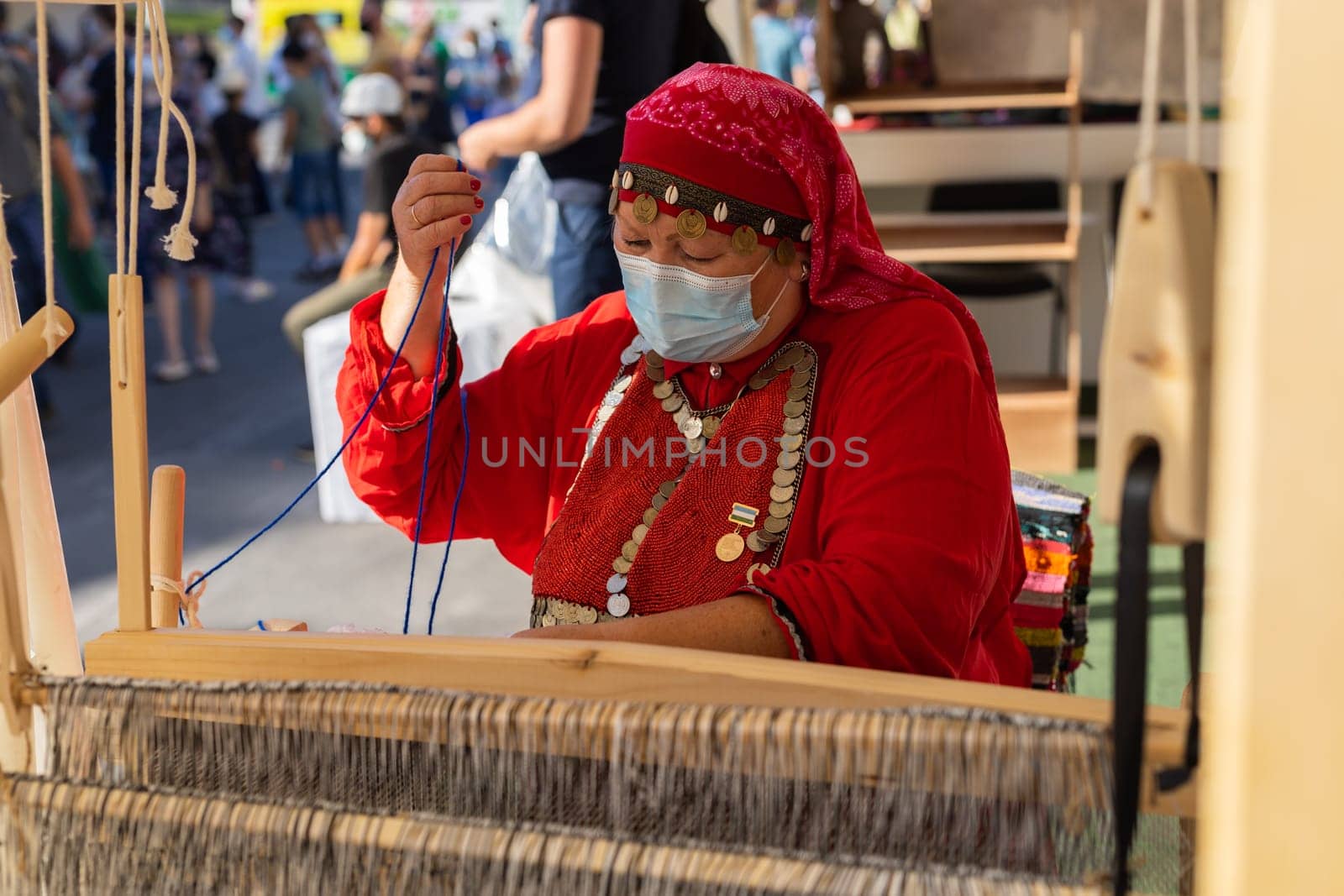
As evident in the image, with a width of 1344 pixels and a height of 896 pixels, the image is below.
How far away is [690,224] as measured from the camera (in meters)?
1.37

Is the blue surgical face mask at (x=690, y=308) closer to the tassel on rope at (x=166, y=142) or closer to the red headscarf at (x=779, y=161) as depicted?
the red headscarf at (x=779, y=161)

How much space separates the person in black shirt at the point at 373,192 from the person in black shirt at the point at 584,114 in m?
1.55

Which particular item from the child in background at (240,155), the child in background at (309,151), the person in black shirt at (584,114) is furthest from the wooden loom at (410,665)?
the child in background at (309,151)

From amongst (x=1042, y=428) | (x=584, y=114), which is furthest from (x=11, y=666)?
(x=1042, y=428)

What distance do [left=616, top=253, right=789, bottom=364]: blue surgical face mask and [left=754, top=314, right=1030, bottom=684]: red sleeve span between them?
12cm

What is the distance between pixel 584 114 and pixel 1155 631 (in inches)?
71.2

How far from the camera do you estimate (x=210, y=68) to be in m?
10.6

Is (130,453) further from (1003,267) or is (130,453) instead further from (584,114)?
(1003,267)

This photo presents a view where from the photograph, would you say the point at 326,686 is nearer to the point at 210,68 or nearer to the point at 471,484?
the point at 471,484

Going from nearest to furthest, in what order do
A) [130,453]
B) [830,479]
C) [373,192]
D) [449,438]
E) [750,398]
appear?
1. [130,453]
2. [830,479]
3. [750,398]
4. [449,438]
5. [373,192]

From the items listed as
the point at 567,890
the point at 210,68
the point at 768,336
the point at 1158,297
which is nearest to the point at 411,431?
the point at 768,336

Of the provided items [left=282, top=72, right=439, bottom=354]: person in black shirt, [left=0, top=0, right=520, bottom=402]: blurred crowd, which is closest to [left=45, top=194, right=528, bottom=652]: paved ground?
[left=0, top=0, right=520, bottom=402]: blurred crowd

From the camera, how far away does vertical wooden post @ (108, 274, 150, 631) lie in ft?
3.18

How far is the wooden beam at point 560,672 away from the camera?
825 mm
